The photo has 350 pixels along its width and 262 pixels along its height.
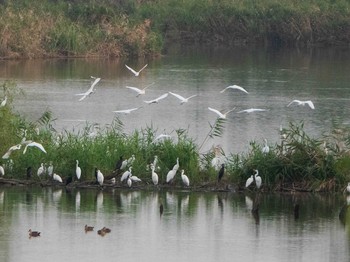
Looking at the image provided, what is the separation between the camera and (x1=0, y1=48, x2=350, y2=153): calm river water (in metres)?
30.5

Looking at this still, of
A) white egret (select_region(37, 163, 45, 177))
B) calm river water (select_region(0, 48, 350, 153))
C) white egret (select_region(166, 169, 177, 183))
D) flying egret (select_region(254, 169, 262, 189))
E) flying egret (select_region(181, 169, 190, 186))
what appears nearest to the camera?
flying egret (select_region(254, 169, 262, 189))

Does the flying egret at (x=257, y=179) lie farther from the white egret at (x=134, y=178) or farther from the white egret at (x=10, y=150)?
the white egret at (x=10, y=150)

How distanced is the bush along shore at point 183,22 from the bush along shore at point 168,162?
25.4 metres

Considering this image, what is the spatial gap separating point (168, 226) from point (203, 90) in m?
20.1

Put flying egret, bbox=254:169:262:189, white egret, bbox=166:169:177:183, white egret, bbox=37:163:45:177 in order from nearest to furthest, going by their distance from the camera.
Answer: flying egret, bbox=254:169:262:189 < white egret, bbox=166:169:177:183 < white egret, bbox=37:163:45:177

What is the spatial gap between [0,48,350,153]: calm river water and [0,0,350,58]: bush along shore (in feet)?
2.99

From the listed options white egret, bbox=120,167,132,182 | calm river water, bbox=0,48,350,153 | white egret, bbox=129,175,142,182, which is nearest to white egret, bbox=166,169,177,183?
white egret, bbox=129,175,142,182

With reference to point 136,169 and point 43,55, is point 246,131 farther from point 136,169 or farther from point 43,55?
point 43,55

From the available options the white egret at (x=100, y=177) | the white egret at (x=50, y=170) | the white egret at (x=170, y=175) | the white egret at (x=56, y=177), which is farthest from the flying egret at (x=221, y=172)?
the white egret at (x=50, y=170)

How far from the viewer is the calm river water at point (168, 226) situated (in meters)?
17.3

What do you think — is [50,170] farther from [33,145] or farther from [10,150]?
[10,150]

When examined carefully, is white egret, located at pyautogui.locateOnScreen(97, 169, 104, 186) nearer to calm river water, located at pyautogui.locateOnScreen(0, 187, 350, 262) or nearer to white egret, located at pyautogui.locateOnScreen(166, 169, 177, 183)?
calm river water, located at pyautogui.locateOnScreen(0, 187, 350, 262)

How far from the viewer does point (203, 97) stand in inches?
1459

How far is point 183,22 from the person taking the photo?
55.9m
